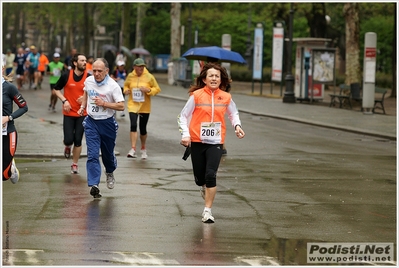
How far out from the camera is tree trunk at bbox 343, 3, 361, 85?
3291cm

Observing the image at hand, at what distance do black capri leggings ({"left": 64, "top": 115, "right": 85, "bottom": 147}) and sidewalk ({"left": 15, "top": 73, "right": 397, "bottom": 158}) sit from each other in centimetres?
202

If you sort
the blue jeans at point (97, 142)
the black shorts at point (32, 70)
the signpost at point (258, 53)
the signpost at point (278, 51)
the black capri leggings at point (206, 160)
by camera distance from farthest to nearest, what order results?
the black shorts at point (32, 70) → the signpost at point (258, 53) → the signpost at point (278, 51) → the blue jeans at point (97, 142) → the black capri leggings at point (206, 160)

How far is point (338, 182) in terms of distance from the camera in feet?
43.2

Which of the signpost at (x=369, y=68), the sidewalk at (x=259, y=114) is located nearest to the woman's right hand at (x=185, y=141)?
the sidewalk at (x=259, y=114)

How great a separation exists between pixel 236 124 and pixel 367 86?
1915 cm

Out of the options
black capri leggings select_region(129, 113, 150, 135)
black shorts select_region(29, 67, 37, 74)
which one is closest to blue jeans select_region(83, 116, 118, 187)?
black capri leggings select_region(129, 113, 150, 135)

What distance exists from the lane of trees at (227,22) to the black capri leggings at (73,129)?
66.7 feet

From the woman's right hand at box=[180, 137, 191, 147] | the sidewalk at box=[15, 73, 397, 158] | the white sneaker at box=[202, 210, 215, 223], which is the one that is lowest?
the sidewalk at box=[15, 73, 397, 158]

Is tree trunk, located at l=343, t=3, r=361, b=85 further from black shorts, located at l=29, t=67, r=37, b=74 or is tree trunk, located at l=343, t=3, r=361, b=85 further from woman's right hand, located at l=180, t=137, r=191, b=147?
woman's right hand, located at l=180, t=137, r=191, b=147

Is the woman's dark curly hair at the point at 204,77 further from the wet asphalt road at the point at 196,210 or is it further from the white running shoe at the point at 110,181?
the white running shoe at the point at 110,181

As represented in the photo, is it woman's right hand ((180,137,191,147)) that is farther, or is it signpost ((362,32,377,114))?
signpost ((362,32,377,114))

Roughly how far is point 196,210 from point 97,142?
1814 mm

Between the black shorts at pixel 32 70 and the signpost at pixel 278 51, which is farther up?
the signpost at pixel 278 51

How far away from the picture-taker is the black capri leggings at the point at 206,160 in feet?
32.0
